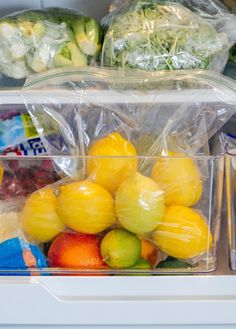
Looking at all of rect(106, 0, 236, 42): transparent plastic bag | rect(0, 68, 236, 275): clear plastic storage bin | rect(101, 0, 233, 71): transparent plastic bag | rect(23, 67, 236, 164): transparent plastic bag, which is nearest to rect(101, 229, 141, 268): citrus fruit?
rect(0, 68, 236, 275): clear plastic storage bin

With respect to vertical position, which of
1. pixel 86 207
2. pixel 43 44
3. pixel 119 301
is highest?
pixel 43 44

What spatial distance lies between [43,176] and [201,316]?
0.34 m

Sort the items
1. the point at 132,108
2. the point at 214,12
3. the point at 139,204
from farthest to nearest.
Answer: the point at 214,12, the point at 132,108, the point at 139,204

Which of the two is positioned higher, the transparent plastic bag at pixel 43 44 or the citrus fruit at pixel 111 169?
the transparent plastic bag at pixel 43 44

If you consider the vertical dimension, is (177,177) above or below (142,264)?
above

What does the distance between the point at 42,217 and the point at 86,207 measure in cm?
8

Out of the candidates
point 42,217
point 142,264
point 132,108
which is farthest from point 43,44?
point 142,264

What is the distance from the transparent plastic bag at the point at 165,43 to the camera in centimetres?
95

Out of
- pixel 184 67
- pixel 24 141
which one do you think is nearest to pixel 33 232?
pixel 24 141

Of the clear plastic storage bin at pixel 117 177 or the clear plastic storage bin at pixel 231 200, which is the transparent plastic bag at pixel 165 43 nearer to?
the clear plastic storage bin at pixel 117 177

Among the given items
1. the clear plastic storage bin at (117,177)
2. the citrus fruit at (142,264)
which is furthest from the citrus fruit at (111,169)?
the citrus fruit at (142,264)

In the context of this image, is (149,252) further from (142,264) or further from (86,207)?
(86,207)

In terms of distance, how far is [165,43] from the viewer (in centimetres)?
96

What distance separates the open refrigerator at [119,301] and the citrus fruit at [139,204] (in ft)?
0.27
